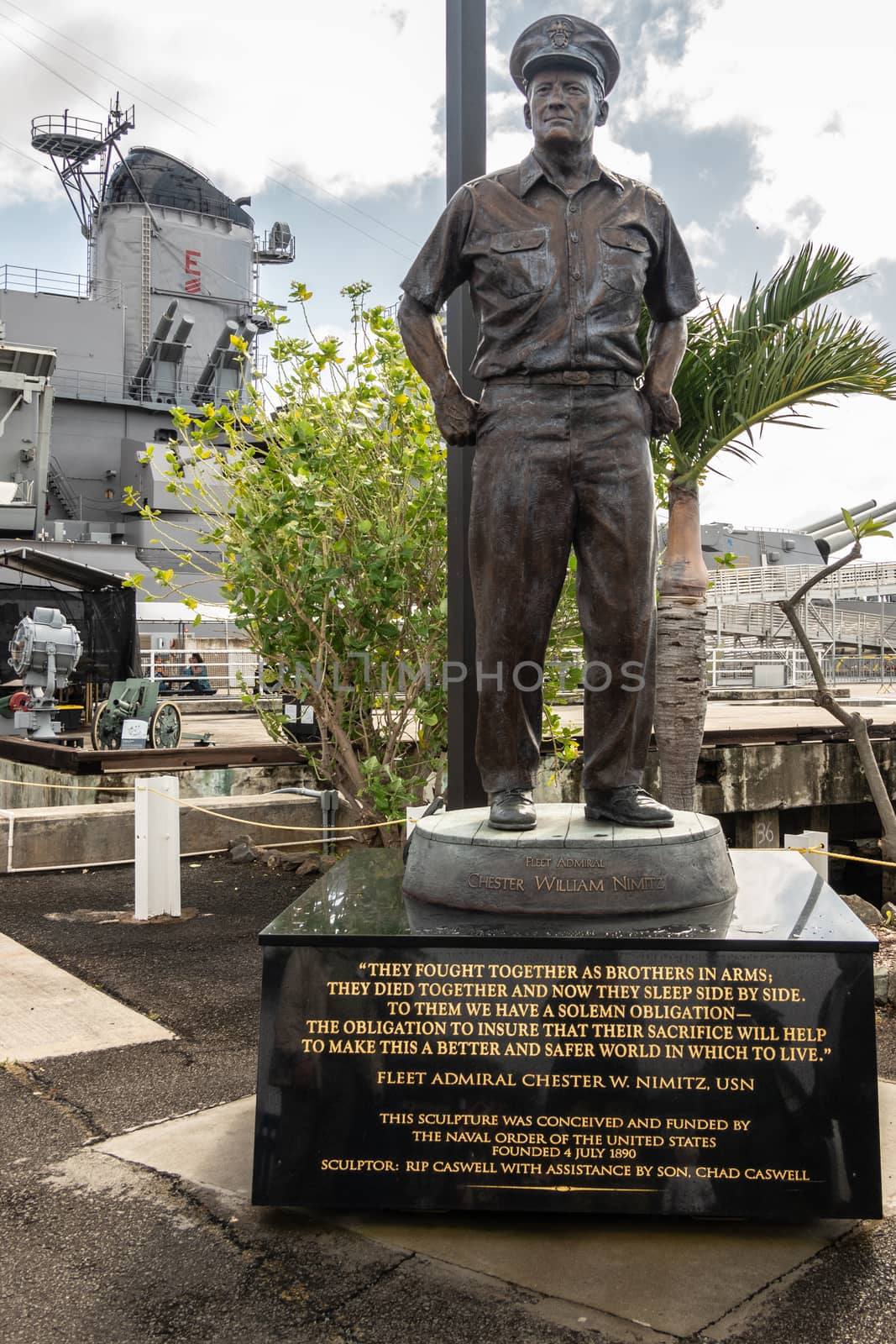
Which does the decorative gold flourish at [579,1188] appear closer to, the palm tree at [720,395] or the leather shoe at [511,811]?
the leather shoe at [511,811]

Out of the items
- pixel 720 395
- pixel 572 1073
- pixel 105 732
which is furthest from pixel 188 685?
pixel 572 1073

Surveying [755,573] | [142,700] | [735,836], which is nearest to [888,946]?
[735,836]

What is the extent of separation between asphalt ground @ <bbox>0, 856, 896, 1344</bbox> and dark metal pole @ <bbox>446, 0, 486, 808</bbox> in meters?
1.66

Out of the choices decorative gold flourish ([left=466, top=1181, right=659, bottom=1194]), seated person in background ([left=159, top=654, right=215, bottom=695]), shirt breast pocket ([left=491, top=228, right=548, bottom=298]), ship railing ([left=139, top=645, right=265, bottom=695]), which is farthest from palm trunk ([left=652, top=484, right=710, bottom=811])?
seated person in background ([left=159, top=654, right=215, bottom=695])

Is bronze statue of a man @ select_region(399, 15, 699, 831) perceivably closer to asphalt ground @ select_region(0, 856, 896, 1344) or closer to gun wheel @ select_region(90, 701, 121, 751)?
asphalt ground @ select_region(0, 856, 896, 1344)

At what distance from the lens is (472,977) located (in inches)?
128

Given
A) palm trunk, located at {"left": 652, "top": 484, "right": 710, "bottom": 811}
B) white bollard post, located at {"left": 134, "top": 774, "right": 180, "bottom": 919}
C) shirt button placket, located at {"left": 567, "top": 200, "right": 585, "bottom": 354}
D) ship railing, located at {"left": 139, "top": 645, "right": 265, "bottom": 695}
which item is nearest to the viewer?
shirt button placket, located at {"left": 567, "top": 200, "right": 585, "bottom": 354}

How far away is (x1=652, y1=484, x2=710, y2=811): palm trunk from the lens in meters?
7.76

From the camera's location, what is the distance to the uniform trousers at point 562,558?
3.90 metres

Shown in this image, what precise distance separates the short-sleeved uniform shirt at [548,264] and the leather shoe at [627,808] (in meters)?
1.38

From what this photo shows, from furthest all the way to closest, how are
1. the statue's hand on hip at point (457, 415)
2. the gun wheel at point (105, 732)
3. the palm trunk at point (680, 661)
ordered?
the gun wheel at point (105, 732)
the palm trunk at point (680, 661)
the statue's hand on hip at point (457, 415)

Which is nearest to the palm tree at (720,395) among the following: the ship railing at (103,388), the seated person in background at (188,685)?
the seated person in background at (188,685)

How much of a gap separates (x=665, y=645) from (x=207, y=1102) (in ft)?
14.9

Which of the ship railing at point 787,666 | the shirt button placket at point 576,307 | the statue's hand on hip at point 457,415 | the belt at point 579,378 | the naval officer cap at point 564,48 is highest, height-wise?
the naval officer cap at point 564,48
